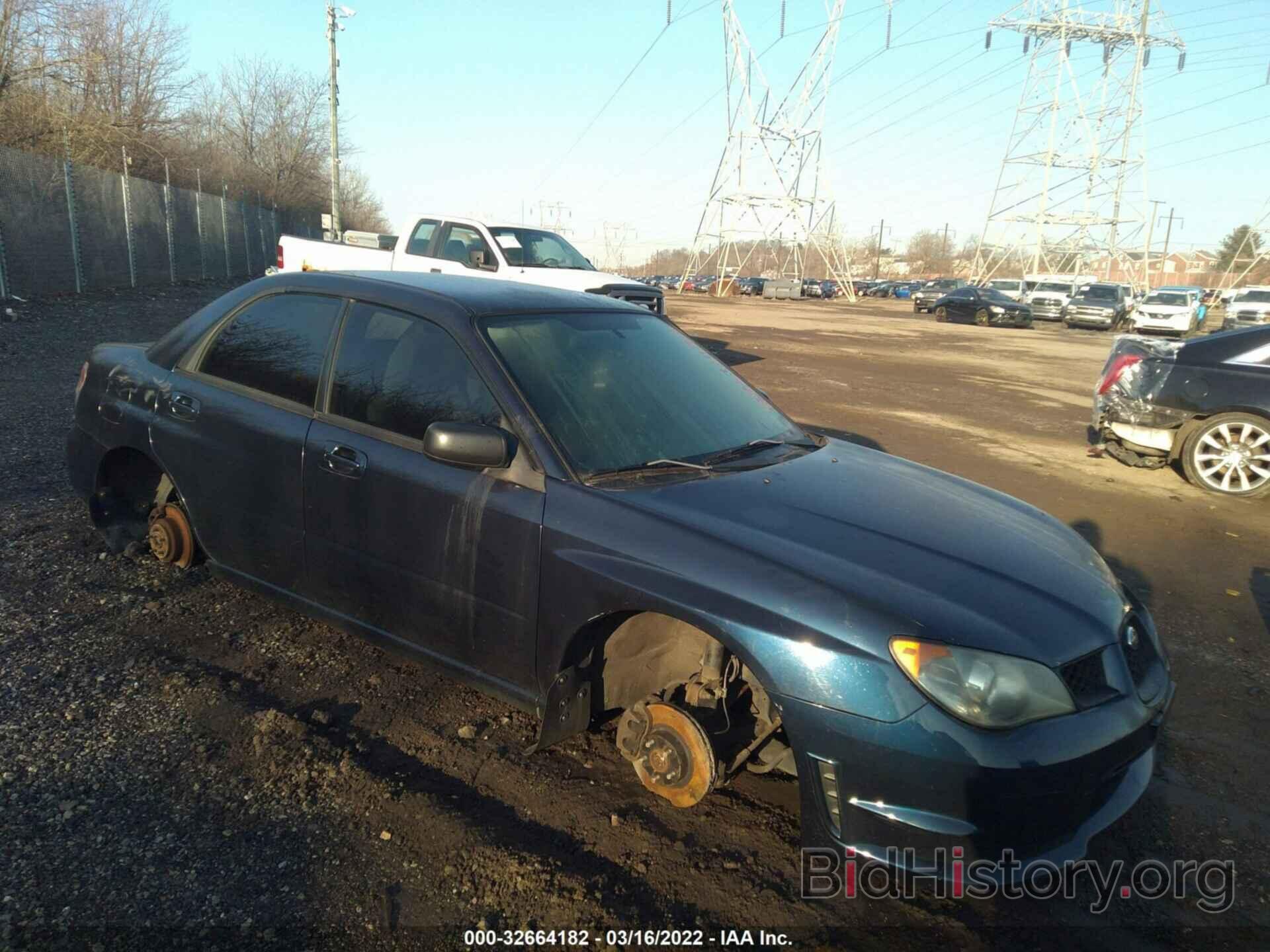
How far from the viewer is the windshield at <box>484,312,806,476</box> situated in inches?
121

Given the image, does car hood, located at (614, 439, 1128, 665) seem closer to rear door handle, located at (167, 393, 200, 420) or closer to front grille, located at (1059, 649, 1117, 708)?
front grille, located at (1059, 649, 1117, 708)

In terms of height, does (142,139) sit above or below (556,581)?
above

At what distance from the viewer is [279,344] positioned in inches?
146

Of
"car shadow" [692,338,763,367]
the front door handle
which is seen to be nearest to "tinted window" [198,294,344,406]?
the front door handle

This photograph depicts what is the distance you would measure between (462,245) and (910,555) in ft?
37.3

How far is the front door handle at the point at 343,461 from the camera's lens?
324 cm

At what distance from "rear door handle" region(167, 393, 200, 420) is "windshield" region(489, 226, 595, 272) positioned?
9248mm

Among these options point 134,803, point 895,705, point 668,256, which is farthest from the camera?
point 668,256

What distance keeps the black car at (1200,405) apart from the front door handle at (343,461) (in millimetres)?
7629

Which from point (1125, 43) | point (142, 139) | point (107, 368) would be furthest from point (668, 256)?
point (107, 368)

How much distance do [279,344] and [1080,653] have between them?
127 inches

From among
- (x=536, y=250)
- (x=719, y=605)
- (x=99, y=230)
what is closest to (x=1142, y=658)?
(x=719, y=605)

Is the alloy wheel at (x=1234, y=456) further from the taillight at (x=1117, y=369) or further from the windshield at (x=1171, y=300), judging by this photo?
the windshield at (x=1171, y=300)

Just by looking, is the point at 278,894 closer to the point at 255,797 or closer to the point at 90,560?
the point at 255,797
